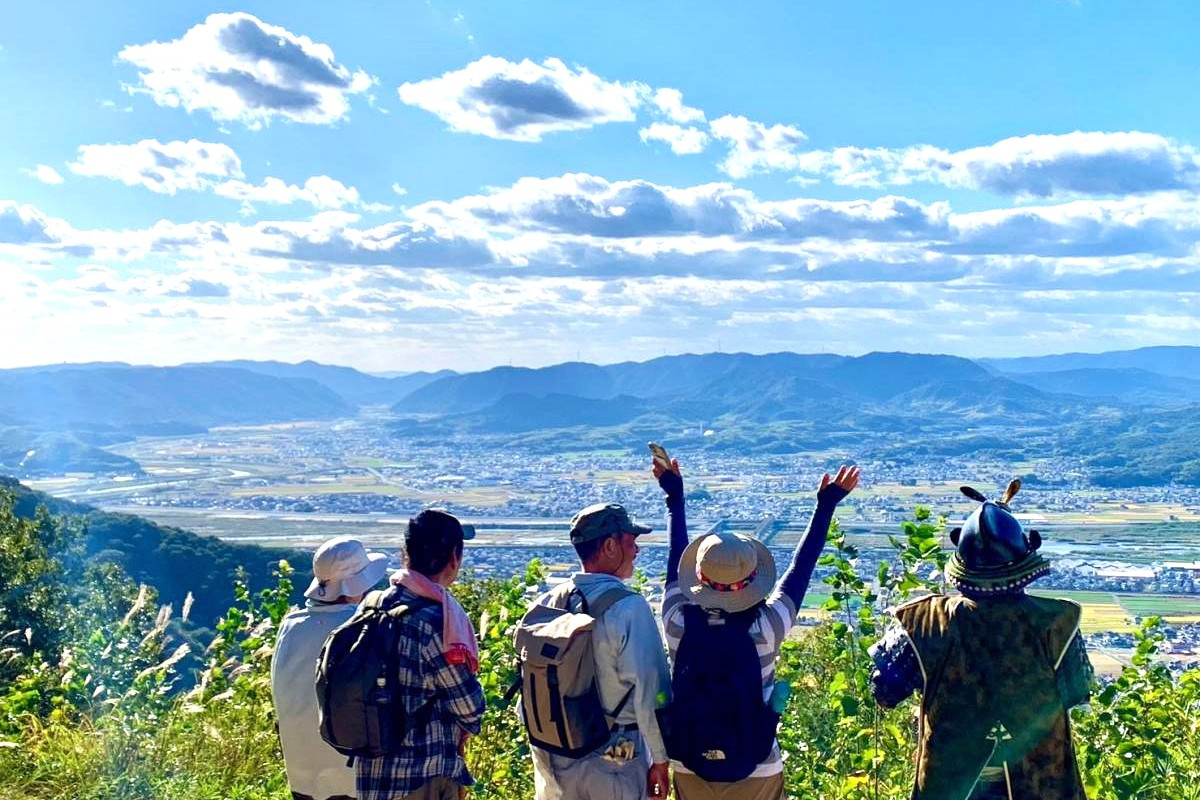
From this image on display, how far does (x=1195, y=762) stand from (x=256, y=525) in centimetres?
7590

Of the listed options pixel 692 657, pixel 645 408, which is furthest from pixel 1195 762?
pixel 645 408

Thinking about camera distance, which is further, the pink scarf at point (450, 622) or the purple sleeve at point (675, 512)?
the purple sleeve at point (675, 512)

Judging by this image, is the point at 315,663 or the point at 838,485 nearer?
the point at 838,485

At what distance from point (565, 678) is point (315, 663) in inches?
42.0

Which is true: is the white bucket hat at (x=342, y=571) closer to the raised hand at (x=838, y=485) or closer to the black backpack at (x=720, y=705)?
the black backpack at (x=720, y=705)

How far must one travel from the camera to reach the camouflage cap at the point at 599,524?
348 cm

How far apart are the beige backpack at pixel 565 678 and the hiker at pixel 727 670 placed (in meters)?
0.21

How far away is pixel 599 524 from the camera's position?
3490 mm

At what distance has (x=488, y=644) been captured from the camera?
212 inches

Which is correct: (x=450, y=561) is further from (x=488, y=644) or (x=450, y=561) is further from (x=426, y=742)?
(x=488, y=644)

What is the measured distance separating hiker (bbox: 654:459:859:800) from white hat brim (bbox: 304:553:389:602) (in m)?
1.20

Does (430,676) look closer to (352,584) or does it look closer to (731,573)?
(352,584)

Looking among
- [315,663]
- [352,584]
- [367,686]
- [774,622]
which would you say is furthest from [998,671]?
[315,663]

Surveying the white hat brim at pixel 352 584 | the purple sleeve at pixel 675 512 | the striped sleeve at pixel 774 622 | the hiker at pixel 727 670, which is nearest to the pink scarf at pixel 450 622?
the white hat brim at pixel 352 584
